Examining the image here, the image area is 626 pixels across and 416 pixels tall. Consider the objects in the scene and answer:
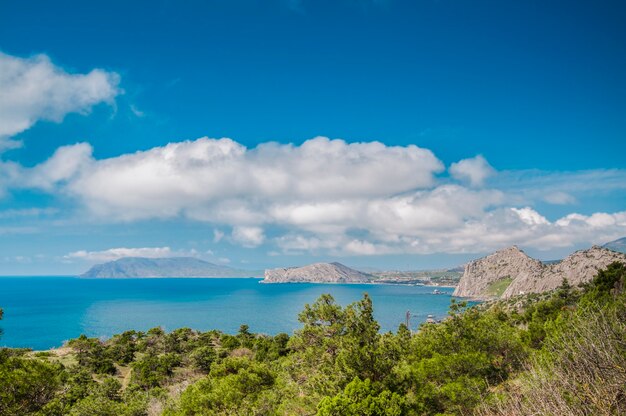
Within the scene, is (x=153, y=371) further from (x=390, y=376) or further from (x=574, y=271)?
(x=574, y=271)

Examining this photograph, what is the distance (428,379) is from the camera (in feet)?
76.0

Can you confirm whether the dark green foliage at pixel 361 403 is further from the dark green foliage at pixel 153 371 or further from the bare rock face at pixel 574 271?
the bare rock face at pixel 574 271

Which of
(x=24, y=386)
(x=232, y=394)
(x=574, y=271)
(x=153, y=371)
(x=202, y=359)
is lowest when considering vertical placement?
(x=574, y=271)

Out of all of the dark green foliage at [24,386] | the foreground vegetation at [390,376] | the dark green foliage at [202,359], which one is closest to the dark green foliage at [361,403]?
the foreground vegetation at [390,376]

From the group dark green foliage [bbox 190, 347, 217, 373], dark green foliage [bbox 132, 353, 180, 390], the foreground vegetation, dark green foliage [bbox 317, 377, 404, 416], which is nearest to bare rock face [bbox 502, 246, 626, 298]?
dark green foliage [bbox 190, 347, 217, 373]

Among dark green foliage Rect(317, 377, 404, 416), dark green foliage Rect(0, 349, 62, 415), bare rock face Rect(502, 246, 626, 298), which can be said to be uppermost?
dark green foliage Rect(0, 349, 62, 415)

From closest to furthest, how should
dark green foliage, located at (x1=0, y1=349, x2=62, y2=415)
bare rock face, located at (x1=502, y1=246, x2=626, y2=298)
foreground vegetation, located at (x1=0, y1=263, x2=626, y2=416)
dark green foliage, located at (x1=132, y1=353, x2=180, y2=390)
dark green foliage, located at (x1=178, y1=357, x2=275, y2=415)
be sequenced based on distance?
1. foreground vegetation, located at (x1=0, y1=263, x2=626, y2=416)
2. dark green foliage, located at (x1=0, y1=349, x2=62, y2=415)
3. dark green foliage, located at (x1=178, y1=357, x2=275, y2=415)
4. dark green foliage, located at (x1=132, y1=353, x2=180, y2=390)
5. bare rock face, located at (x1=502, y1=246, x2=626, y2=298)

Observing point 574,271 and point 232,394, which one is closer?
point 232,394

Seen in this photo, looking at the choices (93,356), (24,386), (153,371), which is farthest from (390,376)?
(93,356)

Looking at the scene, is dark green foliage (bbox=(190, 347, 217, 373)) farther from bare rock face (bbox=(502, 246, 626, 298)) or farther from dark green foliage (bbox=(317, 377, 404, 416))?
bare rock face (bbox=(502, 246, 626, 298))

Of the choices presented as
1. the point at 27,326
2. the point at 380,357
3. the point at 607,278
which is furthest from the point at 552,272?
the point at 27,326

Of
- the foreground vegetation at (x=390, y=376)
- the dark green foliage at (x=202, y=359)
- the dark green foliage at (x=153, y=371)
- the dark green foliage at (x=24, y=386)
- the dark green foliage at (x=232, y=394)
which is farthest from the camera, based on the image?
the dark green foliage at (x=202, y=359)

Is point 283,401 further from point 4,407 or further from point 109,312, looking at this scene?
point 109,312

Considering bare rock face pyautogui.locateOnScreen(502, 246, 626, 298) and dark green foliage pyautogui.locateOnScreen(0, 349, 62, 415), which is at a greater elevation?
dark green foliage pyautogui.locateOnScreen(0, 349, 62, 415)
